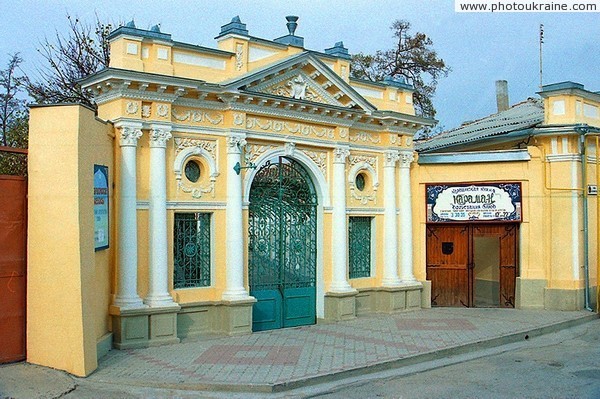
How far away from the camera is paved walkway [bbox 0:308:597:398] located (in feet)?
29.1

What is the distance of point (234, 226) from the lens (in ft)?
39.3

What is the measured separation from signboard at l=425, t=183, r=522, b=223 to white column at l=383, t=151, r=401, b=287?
130cm

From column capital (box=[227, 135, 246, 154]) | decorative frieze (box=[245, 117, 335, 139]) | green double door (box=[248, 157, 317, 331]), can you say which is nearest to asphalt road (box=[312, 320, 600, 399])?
green double door (box=[248, 157, 317, 331])

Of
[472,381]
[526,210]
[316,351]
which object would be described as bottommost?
[472,381]

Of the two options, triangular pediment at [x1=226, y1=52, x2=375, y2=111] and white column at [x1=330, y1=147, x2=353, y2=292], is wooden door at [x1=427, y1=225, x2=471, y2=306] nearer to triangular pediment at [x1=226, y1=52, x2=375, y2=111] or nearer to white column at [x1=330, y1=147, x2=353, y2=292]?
white column at [x1=330, y1=147, x2=353, y2=292]

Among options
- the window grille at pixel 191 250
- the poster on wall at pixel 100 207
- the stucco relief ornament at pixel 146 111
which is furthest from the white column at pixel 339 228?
the poster on wall at pixel 100 207

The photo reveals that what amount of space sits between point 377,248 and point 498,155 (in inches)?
137

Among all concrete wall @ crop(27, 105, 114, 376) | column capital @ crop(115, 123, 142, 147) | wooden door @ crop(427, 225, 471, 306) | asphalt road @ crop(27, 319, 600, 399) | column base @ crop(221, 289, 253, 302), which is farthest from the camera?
wooden door @ crop(427, 225, 471, 306)

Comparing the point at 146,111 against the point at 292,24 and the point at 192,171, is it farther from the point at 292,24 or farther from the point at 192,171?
the point at 292,24

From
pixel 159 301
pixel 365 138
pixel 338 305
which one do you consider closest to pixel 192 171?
pixel 159 301

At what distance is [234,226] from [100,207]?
265 centimetres

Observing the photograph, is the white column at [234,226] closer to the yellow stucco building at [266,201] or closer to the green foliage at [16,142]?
the yellow stucco building at [266,201]

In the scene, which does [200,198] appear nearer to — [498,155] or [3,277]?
[3,277]

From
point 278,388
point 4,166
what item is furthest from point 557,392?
point 4,166
